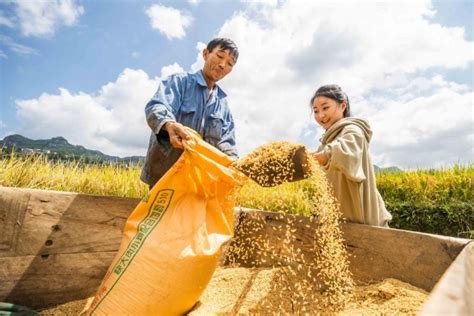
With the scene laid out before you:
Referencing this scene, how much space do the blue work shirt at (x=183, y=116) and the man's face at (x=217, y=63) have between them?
0.24 feet

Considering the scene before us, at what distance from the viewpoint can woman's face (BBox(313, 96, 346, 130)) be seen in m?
2.10

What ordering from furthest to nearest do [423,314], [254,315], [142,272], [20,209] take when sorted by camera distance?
1. [254,315]
2. [20,209]
3. [142,272]
4. [423,314]

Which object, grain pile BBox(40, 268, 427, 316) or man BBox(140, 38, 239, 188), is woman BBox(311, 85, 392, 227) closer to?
grain pile BBox(40, 268, 427, 316)

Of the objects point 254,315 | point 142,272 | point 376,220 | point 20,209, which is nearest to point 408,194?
point 376,220

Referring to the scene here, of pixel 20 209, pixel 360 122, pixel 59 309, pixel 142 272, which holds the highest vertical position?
pixel 360 122

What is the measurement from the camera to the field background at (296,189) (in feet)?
8.10

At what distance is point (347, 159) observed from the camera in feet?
5.62

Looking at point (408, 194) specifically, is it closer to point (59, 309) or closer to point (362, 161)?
point (362, 161)

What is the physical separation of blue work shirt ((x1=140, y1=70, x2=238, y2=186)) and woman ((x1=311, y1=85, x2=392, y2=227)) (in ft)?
2.18

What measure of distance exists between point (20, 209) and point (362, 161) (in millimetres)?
1784

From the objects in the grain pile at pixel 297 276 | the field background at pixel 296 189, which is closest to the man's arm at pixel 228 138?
the field background at pixel 296 189

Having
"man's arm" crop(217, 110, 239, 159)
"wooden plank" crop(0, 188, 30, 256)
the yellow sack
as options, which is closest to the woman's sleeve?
the yellow sack

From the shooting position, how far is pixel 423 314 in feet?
1.47

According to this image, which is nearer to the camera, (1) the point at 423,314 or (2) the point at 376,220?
(1) the point at 423,314
